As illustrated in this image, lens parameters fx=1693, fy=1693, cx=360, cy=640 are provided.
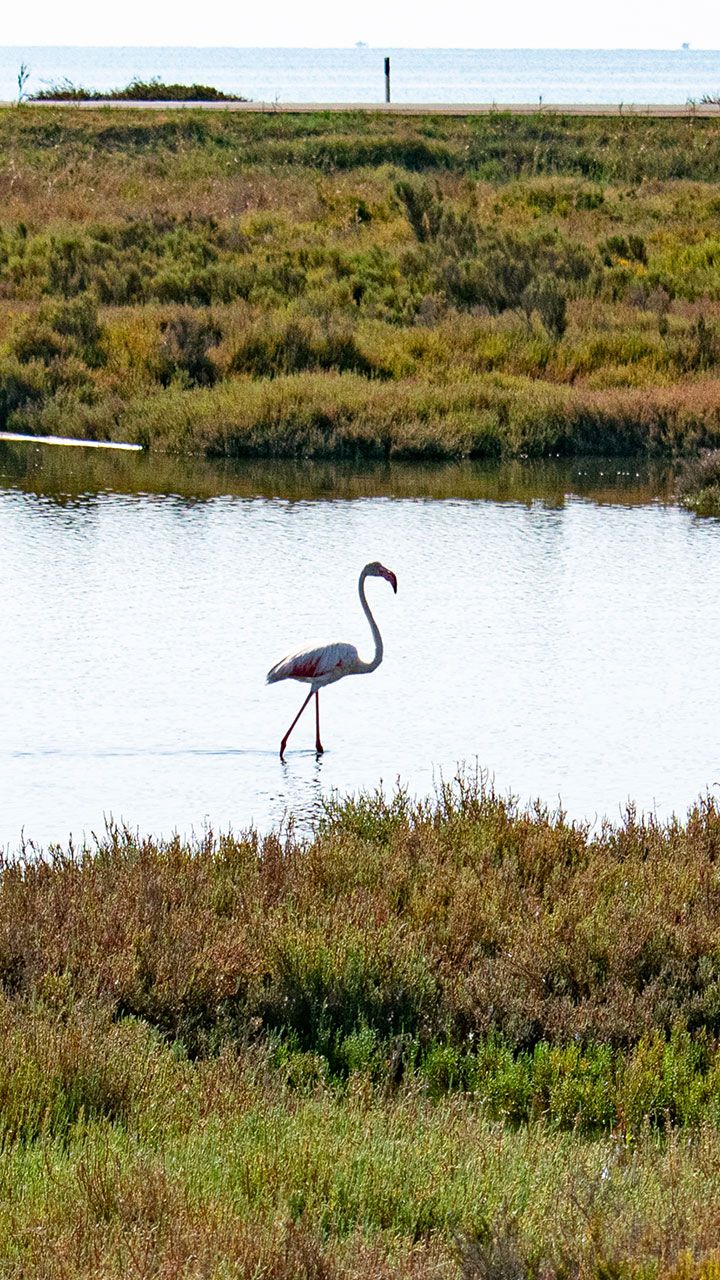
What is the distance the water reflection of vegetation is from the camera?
689 inches

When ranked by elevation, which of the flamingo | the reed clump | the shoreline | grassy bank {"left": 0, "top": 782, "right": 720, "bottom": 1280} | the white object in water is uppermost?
the shoreline

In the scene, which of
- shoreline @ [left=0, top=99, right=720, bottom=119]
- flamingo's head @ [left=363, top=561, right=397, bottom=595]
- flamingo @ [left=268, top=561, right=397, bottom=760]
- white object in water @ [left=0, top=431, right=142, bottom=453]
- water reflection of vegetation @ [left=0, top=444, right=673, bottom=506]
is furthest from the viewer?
shoreline @ [left=0, top=99, right=720, bottom=119]

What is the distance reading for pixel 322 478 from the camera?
18281 millimetres

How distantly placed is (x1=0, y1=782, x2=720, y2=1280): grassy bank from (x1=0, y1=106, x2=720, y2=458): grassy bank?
12.3 m

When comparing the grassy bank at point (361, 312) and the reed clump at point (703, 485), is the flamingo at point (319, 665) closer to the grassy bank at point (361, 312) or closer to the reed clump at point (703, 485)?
the reed clump at point (703, 485)

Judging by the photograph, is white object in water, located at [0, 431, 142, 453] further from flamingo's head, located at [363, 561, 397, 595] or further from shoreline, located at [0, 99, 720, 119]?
shoreline, located at [0, 99, 720, 119]

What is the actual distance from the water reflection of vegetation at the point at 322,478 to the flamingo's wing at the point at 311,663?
763 centimetres

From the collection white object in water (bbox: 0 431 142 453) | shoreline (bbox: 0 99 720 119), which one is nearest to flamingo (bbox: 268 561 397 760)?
white object in water (bbox: 0 431 142 453)

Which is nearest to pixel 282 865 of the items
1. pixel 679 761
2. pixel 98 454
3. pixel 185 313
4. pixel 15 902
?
pixel 15 902

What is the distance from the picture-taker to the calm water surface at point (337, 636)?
9078 millimetres

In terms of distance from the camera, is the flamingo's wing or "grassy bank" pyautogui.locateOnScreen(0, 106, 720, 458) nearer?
the flamingo's wing

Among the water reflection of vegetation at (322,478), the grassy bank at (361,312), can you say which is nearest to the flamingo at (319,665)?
the water reflection of vegetation at (322,478)

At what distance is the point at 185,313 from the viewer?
22.4 meters

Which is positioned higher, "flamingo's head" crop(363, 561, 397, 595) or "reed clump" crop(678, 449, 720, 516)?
"flamingo's head" crop(363, 561, 397, 595)
